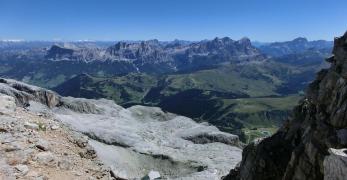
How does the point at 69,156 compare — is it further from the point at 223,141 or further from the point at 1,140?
the point at 223,141

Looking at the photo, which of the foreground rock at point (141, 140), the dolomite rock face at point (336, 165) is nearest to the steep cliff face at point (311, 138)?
the dolomite rock face at point (336, 165)

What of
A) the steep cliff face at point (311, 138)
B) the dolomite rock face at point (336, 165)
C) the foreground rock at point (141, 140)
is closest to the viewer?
the dolomite rock face at point (336, 165)

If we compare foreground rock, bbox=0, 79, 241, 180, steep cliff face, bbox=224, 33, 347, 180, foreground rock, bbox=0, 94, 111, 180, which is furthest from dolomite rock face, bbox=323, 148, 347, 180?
foreground rock, bbox=0, 79, 241, 180

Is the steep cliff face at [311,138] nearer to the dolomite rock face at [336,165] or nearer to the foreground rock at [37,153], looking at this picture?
the dolomite rock face at [336,165]

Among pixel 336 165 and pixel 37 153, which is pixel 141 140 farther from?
pixel 336 165

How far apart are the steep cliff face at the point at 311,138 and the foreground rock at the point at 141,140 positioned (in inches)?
2423

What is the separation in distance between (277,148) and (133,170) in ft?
286

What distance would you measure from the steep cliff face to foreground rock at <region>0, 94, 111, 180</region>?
13961 millimetres

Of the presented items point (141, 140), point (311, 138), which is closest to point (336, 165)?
point (311, 138)

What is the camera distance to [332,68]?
43.1m

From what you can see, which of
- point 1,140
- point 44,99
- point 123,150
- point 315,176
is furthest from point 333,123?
point 44,99

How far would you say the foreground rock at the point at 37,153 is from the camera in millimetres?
30062

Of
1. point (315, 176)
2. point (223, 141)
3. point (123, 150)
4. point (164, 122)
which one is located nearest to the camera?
point (315, 176)

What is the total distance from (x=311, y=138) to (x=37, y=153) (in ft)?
63.5
